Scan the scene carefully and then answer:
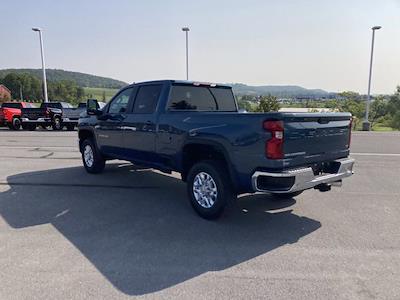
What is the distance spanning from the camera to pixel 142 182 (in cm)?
711

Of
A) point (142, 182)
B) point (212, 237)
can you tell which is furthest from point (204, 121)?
point (142, 182)

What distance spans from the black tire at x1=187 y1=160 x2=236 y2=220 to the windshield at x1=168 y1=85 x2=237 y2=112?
1.36 metres

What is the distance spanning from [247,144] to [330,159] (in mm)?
1381

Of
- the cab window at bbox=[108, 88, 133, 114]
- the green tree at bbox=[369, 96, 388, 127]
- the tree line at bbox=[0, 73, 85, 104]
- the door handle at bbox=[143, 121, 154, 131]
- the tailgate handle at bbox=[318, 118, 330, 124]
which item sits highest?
the tree line at bbox=[0, 73, 85, 104]

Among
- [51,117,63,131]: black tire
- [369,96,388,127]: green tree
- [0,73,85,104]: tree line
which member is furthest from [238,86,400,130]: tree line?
[0,73,85,104]: tree line

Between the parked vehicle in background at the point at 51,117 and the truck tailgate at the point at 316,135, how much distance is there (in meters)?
18.1

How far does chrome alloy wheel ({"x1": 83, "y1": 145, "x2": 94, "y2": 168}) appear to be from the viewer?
25.7 ft

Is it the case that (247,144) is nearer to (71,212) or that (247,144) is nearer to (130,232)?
(130,232)

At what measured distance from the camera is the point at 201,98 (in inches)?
240

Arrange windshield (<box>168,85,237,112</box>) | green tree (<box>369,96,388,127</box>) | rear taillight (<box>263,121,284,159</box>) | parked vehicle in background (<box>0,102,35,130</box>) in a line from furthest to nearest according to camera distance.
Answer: green tree (<box>369,96,388,127</box>), parked vehicle in background (<box>0,102,35,130</box>), windshield (<box>168,85,237,112</box>), rear taillight (<box>263,121,284,159</box>)

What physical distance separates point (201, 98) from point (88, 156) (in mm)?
3474

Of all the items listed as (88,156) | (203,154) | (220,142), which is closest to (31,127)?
(88,156)

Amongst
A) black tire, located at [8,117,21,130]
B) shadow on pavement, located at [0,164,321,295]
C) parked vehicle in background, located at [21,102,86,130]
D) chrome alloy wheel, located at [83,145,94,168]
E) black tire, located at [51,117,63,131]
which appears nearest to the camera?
shadow on pavement, located at [0,164,321,295]

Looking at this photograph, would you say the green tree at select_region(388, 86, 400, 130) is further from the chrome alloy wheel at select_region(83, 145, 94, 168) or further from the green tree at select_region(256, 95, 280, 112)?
the chrome alloy wheel at select_region(83, 145, 94, 168)
